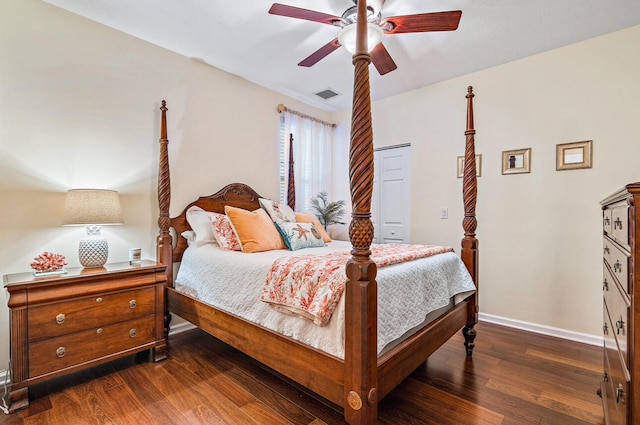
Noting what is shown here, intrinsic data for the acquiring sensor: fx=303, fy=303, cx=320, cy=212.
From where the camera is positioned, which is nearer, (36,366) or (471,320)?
(36,366)

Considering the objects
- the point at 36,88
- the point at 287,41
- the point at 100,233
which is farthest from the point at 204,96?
the point at 100,233

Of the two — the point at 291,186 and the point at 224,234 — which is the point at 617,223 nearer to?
the point at 224,234

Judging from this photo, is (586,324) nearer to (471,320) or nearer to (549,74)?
(471,320)

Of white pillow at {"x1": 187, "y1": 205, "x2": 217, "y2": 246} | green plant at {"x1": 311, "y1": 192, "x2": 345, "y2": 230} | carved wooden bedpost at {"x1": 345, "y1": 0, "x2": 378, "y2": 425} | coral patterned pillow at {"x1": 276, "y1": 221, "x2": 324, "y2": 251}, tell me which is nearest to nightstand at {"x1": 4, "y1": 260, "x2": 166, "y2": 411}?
white pillow at {"x1": 187, "y1": 205, "x2": 217, "y2": 246}

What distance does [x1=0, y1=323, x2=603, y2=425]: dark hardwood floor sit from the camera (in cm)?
164

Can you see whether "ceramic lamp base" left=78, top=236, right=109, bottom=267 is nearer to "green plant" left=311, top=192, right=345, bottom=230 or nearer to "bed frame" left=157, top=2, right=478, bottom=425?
"bed frame" left=157, top=2, right=478, bottom=425

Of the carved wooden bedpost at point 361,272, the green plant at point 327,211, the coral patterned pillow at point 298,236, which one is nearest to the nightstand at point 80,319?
the coral patterned pillow at point 298,236

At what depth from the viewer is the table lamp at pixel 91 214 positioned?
2.04 metres

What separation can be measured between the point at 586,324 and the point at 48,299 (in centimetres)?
409

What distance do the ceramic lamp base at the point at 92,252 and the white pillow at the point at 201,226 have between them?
73 cm

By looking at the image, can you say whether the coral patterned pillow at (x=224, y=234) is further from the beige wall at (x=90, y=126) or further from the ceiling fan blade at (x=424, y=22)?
the ceiling fan blade at (x=424, y=22)

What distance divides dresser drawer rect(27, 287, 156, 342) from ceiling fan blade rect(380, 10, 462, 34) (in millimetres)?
2526

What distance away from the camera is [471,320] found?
2402mm

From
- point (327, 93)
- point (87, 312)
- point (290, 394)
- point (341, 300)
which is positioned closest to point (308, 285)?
point (341, 300)
